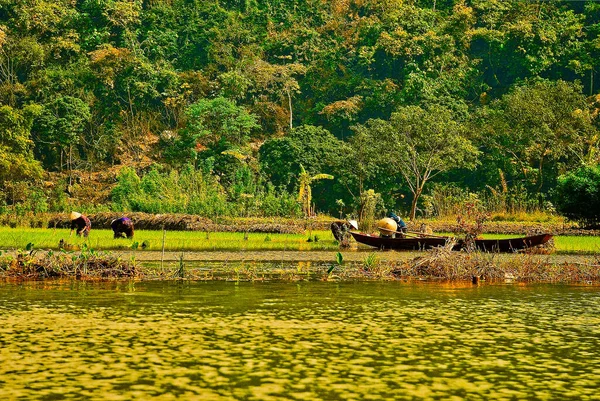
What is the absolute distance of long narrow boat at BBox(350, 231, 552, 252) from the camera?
21.8 m

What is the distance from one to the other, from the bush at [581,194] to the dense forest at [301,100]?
996 cm

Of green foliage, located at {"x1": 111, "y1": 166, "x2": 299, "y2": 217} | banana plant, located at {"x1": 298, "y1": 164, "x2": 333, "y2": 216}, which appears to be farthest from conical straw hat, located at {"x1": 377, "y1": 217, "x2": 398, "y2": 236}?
banana plant, located at {"x1": 298, "y1": 164, "x2": 333, "y2": 216}

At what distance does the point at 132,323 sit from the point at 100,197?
106 ft

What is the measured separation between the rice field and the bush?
69 cm

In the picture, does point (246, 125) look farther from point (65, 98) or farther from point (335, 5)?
point (335, 5)

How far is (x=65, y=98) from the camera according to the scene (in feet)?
145

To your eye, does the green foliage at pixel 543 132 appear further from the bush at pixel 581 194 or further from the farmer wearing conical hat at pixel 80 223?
the farmer wearing conical hat at pixel 80 223

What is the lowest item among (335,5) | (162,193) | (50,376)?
(50,376)

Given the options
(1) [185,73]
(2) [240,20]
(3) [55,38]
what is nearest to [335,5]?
(2) [240,20]

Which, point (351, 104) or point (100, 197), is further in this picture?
point (351, 104)

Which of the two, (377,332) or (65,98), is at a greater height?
(65,98)

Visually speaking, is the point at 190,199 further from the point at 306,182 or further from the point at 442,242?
the point at 442,242

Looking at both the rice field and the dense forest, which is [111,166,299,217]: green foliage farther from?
the rice field

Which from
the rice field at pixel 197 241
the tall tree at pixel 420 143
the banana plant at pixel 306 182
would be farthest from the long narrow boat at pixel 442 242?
the tall tree at pixel 420 143
